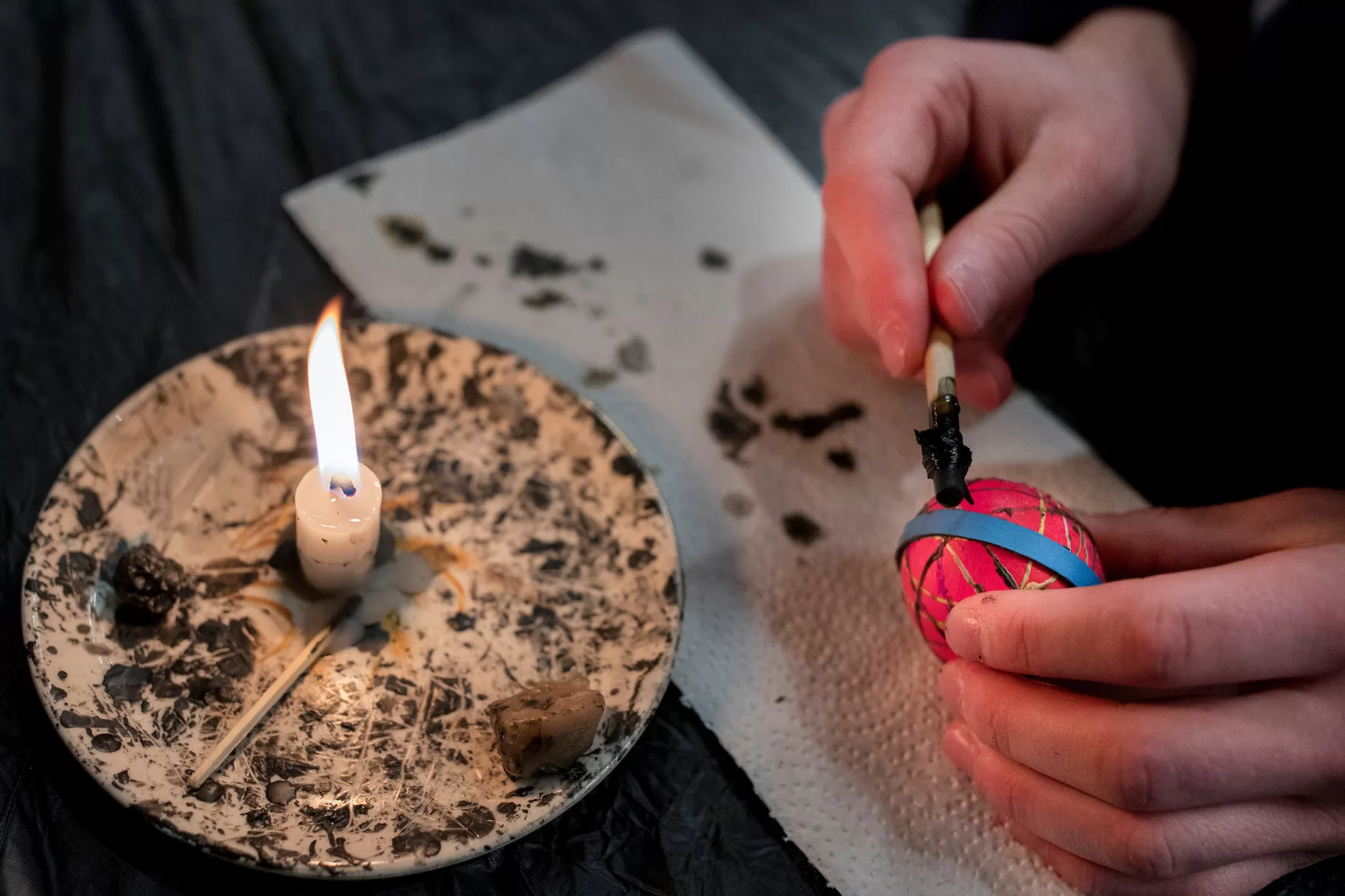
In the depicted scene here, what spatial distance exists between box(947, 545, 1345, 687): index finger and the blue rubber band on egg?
4 cm

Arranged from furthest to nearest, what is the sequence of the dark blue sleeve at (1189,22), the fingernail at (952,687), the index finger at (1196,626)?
1. the dark blue sleeve at (1189,22)
2. the fingernail at (952,687)
3. the index finger at (1196,626)

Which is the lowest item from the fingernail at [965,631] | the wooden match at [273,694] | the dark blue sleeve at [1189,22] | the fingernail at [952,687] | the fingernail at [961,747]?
the fingernail at [961,747]

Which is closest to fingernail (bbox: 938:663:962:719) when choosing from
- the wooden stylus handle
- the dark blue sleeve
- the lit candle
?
the wooden stylus handle

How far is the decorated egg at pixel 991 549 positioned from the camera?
811 mm

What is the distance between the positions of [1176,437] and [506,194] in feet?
2.86

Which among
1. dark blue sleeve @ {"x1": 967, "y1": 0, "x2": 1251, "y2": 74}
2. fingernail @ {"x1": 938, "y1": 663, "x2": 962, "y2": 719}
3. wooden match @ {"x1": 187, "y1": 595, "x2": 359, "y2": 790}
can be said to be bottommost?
fingernail @ {"x1": 938, "y1": 663, "x2": 962, "y2": 719}

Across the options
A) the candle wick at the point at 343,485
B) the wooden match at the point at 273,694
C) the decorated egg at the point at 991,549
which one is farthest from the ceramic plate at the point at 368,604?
the decorated egg at the point at 991,549

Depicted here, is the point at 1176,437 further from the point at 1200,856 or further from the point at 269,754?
the point at 269,754

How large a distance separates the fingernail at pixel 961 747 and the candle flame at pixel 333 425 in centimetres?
56

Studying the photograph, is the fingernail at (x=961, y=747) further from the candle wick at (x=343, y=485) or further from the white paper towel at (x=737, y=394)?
the candle wick at (x=343, y=485)

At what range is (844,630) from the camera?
973mm

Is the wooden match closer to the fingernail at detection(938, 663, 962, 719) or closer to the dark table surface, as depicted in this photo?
the dark table surface

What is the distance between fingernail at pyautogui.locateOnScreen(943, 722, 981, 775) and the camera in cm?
87

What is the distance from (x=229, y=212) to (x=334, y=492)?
61 cm
